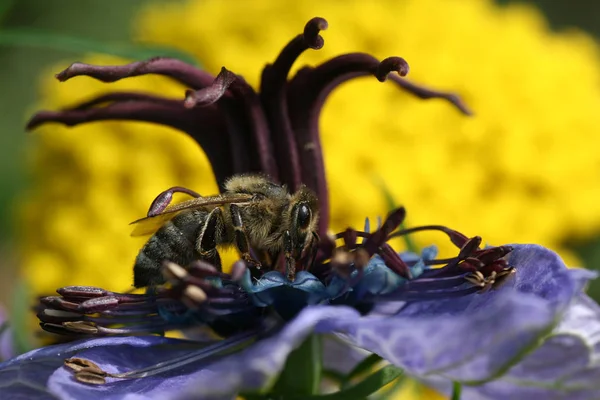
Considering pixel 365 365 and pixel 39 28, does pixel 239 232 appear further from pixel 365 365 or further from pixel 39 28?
pixel 39 28

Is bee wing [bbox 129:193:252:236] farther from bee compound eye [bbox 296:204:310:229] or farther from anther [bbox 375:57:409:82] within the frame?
anther [bbox 375:57:409:82]

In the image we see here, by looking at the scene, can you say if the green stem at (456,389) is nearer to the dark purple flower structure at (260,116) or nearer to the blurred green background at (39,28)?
the dark purple flower structure at (260,116)

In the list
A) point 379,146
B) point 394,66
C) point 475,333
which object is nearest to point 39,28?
point 379,146

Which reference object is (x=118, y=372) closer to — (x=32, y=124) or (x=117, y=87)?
(x=32, y=124)

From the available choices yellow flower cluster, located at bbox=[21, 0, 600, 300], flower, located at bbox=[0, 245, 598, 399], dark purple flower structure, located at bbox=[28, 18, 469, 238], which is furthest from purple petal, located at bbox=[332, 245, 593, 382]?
yellow flower cluster, located at bbox=[21, 0, 600, 300]

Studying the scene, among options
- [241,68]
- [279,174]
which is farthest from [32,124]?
[241,68]

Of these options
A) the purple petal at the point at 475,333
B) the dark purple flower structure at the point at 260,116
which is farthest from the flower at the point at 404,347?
the dark purple flower structure at the point at 260,116
